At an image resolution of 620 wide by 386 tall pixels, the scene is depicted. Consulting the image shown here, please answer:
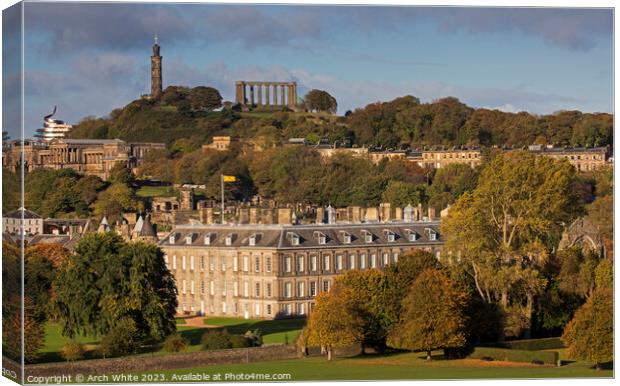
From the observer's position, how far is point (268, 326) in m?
59.8

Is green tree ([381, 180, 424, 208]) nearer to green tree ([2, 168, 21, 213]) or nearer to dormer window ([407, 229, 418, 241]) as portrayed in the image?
dormer window ([407, 229, 418, 241])

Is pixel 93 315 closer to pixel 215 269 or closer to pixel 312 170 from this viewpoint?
pixel 215 269

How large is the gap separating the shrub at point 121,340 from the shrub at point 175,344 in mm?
679

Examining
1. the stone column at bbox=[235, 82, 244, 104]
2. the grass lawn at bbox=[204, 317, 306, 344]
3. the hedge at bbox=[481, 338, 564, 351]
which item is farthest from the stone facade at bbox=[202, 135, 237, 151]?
the hedge at bbox=[481, 338, 564, 351]

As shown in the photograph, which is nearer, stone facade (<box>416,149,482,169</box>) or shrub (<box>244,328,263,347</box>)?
shrub (<box>244,328,263,347</box>)

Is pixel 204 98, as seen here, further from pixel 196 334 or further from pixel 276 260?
pixel 196 334

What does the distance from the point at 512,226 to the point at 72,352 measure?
13.0 meters

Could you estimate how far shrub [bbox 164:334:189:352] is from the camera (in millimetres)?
53906

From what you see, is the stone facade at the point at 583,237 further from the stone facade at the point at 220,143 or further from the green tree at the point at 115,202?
the green tree at the point at 115,202

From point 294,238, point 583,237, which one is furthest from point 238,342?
point 583,237

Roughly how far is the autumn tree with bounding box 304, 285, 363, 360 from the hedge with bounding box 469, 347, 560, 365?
9.04ft

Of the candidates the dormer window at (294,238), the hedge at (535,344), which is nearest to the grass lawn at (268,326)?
the dormer window at (294,238)

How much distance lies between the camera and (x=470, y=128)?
74000mm

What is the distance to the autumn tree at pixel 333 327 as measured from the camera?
53938 millimetres
